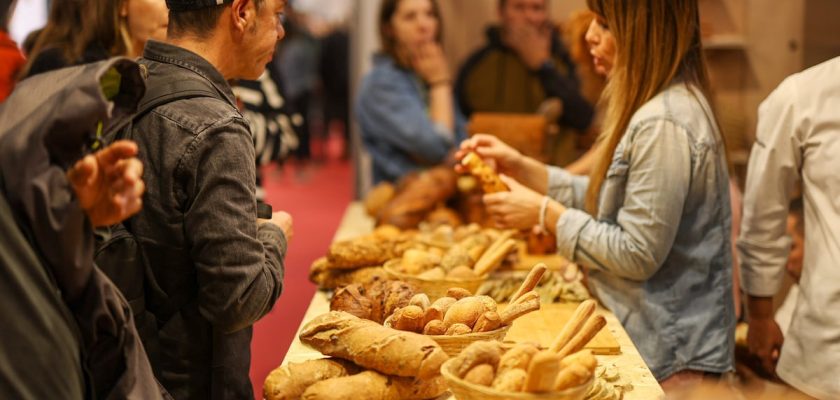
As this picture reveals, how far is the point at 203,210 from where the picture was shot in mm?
1799

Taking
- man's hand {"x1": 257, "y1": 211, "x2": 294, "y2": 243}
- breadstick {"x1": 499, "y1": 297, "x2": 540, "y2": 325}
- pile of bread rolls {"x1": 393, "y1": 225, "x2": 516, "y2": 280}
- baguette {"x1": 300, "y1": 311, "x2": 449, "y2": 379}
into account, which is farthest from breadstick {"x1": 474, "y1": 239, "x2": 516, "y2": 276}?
baguette {"x1": 300, "y1": 311, "x2": 449, "y2": 379}

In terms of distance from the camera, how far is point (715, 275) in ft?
8.21

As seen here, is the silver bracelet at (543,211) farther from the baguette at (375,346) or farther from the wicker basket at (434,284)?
the baguette at (375,346)

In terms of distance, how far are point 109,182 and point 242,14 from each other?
66cm

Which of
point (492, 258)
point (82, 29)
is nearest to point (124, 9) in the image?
point (82, 29)

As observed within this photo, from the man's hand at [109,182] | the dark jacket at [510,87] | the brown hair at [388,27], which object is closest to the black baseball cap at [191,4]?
the man's hand at [109,182]

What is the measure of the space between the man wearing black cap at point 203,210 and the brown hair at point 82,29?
0.92 meters

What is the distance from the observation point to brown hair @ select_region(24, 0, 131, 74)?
2.82m

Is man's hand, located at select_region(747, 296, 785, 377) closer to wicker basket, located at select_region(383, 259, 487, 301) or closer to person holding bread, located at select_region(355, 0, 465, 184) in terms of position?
wicker basket, located at select_region(383, 259, 487, 301)

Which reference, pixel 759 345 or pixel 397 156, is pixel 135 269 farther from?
pixel 397 156

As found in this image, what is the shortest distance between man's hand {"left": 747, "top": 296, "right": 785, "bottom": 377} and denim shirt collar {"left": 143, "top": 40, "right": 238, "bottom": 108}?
1626 mm

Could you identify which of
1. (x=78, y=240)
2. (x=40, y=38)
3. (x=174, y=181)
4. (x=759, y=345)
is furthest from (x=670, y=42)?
(x=40, y=38)

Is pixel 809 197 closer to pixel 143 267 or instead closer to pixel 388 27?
pixel 143 267

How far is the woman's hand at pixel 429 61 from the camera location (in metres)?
4.63
